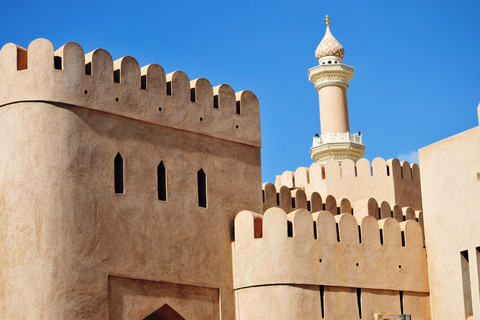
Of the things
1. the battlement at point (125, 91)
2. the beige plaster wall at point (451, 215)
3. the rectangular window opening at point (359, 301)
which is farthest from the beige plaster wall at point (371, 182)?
the rectangular window opening at point (359, 301)

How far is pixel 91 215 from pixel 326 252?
4.31 meters

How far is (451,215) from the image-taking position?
15711mm

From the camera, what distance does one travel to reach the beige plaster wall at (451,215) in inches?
598

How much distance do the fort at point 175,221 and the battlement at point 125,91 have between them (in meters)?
0.02

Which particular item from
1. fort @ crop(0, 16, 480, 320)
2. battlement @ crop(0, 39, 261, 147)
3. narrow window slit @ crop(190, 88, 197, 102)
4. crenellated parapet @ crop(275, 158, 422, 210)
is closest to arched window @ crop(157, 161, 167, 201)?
fort @ crop(0, 16, 480, 320)

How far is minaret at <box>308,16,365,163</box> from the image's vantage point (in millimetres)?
30172

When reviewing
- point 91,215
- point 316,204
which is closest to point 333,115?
point 316,204

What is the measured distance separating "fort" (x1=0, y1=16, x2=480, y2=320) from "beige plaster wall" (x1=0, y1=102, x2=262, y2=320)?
2 cm

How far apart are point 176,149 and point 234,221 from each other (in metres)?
1.74

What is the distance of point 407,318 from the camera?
16.1 m

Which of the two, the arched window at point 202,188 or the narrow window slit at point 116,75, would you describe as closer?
→ the narrow window slit at point 116,75

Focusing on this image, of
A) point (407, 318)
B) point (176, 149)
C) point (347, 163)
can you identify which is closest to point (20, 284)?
point (176, 149)

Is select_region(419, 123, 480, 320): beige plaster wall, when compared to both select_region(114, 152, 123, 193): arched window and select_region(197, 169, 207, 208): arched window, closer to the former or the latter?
select_region(197, 169, 207, 208): arched window

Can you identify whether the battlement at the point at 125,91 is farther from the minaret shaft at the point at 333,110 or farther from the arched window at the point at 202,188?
the minaret shaft at the point at 333,110
